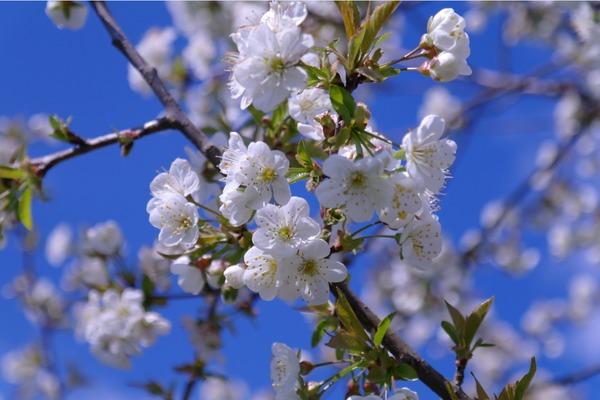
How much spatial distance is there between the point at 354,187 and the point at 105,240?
89.5 inches

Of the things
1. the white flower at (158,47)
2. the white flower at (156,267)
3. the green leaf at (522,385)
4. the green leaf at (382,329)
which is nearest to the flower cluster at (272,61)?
the green leaf at (382,329)

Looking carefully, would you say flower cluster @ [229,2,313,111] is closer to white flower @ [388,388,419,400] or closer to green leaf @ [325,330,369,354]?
green leaf @ [325,330,369,354]

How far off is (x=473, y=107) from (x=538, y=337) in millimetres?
5710

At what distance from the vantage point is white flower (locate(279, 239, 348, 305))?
1.36 metres

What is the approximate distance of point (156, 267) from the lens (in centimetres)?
301

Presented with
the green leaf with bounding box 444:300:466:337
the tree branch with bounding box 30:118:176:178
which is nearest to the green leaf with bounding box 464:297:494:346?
the green leaf with bounding box 444:300:466:337

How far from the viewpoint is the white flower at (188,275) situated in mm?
1849

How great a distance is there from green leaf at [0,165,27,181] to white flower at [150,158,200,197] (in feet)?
2.11

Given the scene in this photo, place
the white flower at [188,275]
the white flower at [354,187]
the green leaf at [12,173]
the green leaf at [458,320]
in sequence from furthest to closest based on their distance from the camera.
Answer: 1. the green leaf at [12,173]
2. the white flower at [188,275]
3. the green leaf at [458,320]
4. the white flower at [354,187]

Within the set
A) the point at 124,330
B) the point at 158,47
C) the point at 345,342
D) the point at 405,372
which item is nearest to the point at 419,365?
the point at 405,372

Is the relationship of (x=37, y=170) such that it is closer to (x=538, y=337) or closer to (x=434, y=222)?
(x=434, y=222)

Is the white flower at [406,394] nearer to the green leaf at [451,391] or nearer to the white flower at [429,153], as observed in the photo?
the green leaf at [451,391]

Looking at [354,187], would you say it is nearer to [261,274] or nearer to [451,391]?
[261,274]

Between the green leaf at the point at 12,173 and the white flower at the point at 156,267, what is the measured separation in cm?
99
